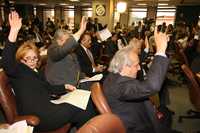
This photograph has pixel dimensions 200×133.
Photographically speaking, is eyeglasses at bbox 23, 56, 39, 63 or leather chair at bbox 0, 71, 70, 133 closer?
leather chair at bbox 0, 71, 70, 133

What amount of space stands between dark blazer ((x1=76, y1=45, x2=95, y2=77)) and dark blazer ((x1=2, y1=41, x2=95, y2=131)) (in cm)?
113

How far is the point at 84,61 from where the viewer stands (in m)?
3.24

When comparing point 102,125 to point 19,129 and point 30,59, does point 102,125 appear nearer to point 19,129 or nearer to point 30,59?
point 19,129

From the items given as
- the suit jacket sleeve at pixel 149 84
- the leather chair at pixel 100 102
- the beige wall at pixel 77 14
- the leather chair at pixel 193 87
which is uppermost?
the beige wall at pixel 77 14

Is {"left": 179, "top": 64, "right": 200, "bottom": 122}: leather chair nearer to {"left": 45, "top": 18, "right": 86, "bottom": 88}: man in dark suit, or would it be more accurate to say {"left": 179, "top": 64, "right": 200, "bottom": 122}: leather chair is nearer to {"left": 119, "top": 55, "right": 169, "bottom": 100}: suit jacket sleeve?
{"left": 45, "top": 18, "right": 86, "bottom": 88}: man in dark suit

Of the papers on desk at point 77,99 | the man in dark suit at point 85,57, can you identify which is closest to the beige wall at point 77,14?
the man in dark suit at point 85,57

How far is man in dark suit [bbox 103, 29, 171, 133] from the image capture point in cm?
159

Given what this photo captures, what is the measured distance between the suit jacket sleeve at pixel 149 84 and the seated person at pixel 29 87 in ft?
2.21

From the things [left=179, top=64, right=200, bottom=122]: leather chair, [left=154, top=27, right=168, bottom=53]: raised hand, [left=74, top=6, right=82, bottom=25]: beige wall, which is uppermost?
[left=74, top=6, right=82, bottom=25]: beige wall

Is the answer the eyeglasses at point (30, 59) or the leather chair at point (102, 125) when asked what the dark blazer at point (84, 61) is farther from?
the leather chair at point (102, 125)

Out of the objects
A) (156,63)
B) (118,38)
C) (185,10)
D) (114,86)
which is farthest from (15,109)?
(185,10)

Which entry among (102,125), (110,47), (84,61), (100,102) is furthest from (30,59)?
(110,47)

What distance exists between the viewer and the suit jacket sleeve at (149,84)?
158cm

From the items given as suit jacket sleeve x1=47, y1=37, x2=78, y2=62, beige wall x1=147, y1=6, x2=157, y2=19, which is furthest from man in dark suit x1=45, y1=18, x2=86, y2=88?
beige wall x1=147, y1=6, x2=157, y2=19
